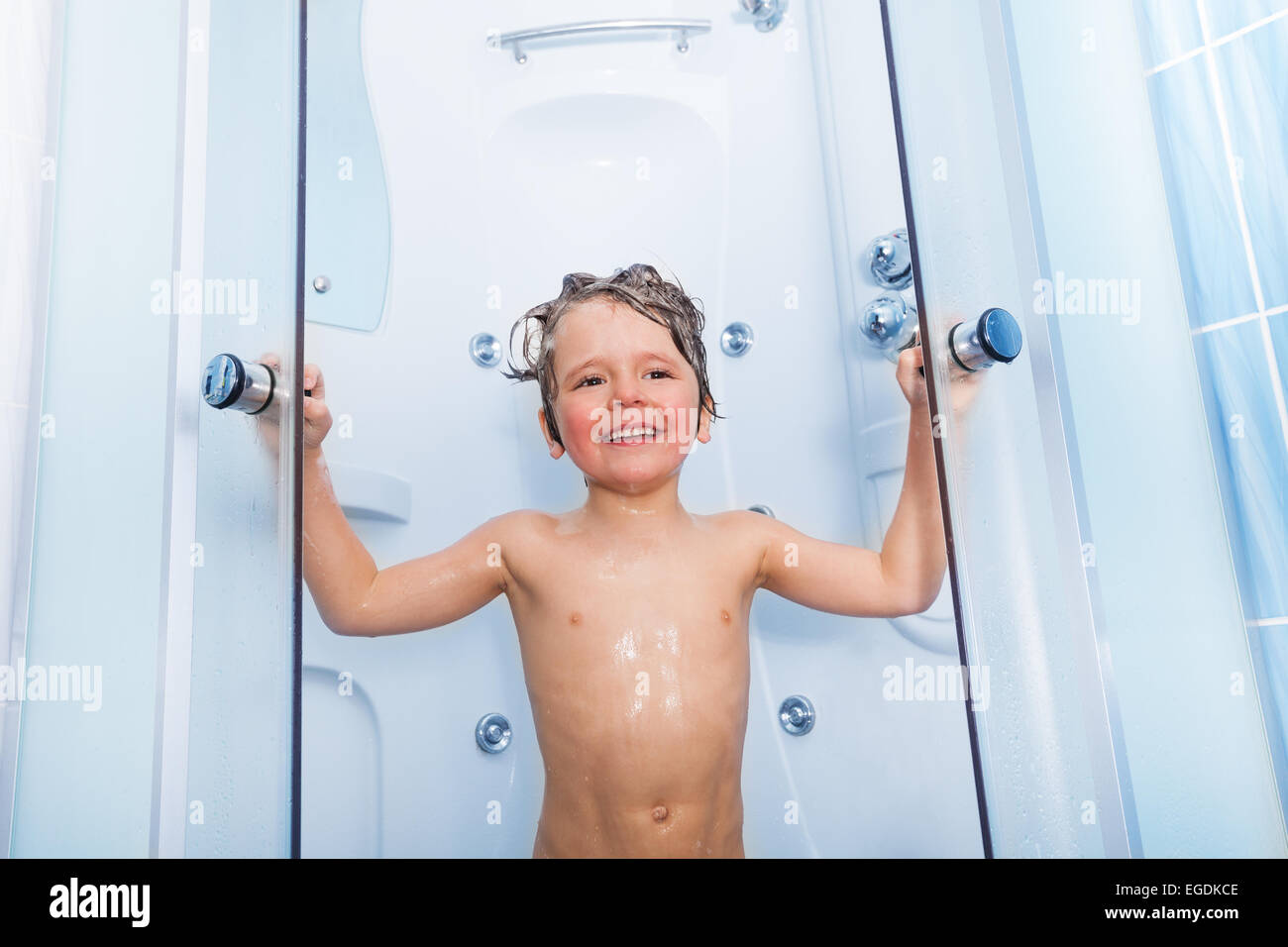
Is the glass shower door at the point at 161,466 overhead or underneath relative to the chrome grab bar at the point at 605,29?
underneath

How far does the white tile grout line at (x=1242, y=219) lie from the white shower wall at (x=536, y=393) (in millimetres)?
328

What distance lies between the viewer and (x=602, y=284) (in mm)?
956

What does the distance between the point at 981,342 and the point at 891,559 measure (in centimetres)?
31

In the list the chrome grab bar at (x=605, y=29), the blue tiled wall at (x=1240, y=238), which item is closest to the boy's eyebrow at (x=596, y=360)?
the blue tiled wall at (x=1240, y=238)

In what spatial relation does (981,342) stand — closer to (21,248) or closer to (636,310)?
(636,310)

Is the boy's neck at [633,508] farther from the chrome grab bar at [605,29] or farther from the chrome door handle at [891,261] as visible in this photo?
the chrome grab bar at [605,29]

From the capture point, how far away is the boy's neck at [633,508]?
946mm

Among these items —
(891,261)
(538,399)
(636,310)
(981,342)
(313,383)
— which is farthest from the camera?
(538,399)

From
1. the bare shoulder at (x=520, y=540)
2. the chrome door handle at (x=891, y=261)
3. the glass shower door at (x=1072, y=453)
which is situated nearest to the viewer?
the glass shower door at (x=1072, y=453)

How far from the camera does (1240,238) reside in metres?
0.88

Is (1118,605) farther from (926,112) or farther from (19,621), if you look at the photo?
(19,621)

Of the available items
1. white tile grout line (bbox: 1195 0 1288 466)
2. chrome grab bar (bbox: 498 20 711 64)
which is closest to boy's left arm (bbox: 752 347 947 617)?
white tile grout line (bbox: 1195 0 1288 466)

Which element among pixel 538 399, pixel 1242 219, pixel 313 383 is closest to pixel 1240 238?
pixel 1242 219
